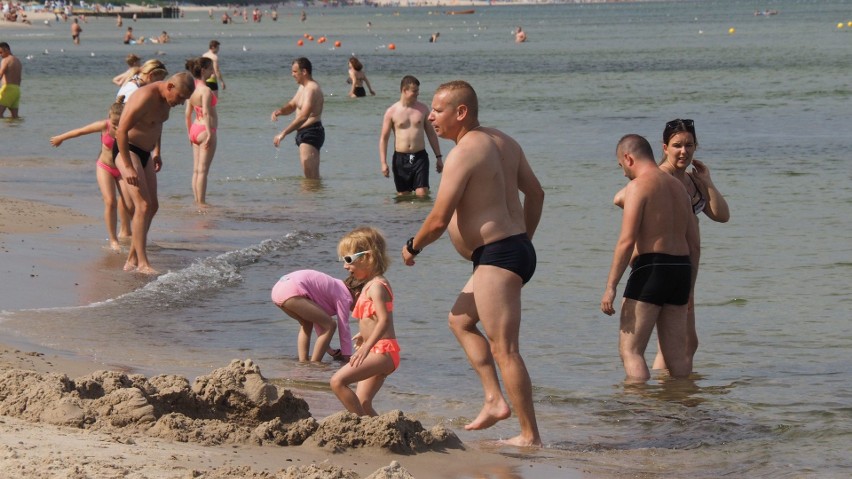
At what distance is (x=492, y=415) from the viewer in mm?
5773

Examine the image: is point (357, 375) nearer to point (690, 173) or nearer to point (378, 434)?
point (378, 434)

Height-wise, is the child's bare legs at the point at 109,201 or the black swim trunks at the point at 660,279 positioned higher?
the black swim trunks at the point at 660,279

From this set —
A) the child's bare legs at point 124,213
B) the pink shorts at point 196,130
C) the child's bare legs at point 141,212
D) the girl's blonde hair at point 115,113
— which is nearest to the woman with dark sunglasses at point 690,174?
the child's bare legs at point 141,212

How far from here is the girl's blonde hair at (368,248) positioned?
5648 millimetres

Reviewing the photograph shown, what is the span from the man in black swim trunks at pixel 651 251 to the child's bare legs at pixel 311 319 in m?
1.66

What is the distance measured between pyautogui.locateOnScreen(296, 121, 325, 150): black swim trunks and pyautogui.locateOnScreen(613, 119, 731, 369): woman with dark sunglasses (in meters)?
8.82

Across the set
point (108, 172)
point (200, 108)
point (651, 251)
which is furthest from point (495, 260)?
point (200, 108)

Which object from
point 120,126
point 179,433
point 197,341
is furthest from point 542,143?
point 179,433

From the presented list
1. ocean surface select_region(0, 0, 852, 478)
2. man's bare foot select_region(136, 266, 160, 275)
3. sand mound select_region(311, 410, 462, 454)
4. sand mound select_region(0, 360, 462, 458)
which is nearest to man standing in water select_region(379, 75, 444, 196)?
ocean surface select_region(0, 0, 852, 478)

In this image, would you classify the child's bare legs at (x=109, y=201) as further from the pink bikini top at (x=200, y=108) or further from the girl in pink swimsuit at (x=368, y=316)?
the girl in pink swimsuit at (x=368, y=316)

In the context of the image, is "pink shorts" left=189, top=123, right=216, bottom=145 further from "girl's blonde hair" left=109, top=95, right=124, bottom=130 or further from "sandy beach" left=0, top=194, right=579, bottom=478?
"sandy beach" left=0, top=194, right=579, bottom=478

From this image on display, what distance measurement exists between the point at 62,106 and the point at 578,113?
12.0 metres

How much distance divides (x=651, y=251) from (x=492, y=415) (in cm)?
141

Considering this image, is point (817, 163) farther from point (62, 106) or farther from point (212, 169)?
point (62, 106)
